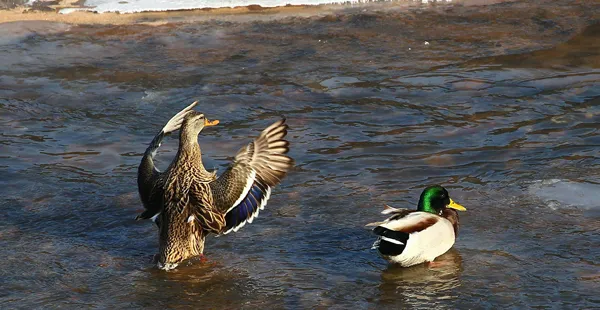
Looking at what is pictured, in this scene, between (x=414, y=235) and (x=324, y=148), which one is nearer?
(x=414, y=235)

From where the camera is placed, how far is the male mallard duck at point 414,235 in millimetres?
5816

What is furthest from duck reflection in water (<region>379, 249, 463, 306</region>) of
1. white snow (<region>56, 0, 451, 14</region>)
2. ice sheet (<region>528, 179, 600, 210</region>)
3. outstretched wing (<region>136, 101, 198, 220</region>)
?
white snow (<region>56, 0, 451, 14</region>)

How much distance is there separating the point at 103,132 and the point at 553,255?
14.5ft

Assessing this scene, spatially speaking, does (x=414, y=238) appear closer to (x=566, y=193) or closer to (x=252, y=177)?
(x=252, y=177)

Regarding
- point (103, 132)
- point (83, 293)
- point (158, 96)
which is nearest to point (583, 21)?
point (158, 96)

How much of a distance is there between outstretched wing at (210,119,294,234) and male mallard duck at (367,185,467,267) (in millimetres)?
707

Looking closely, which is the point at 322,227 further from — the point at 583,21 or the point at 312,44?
the point at 583,21

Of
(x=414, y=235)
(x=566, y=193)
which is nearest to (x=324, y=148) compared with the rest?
(x=566, y=193)

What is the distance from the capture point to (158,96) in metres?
9.59

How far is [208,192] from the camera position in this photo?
6129 millimetres

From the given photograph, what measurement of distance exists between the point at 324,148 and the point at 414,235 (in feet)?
7.82

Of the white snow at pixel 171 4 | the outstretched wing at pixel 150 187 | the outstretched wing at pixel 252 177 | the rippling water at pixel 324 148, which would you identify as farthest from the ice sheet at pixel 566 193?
the white snow at pixel 171 4

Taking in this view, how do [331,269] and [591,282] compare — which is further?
[331,269]

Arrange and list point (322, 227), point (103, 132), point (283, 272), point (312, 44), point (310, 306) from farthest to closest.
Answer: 1. point (312, 44)
2. point (103, 132)
3. point (322, 227)
4. point (283, 272)
5. point (310, 306)
